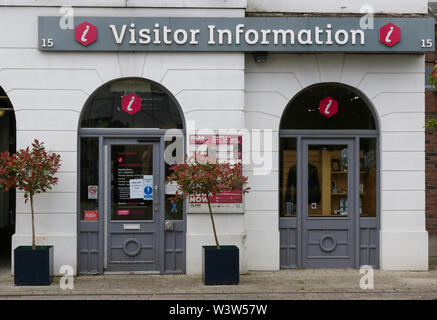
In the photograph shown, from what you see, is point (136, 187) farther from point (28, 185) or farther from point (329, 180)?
point (329, 180)

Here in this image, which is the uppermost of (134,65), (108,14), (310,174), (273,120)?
(108,14)

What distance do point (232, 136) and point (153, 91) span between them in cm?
152

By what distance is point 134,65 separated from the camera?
1029 centimetres

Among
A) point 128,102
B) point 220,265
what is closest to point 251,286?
point 220,265

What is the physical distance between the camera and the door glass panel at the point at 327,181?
36.0 feet

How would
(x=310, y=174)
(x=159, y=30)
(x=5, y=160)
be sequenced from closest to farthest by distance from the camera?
(x=5, y=160) → (x=159, y=30) → (x=310, y=174)

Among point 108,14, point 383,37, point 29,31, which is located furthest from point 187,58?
point 383,37

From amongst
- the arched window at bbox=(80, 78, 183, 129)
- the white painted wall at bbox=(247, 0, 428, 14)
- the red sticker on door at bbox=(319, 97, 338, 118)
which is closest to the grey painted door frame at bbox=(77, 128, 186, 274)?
the arched window at bbox=(80, 78, 183, 129)

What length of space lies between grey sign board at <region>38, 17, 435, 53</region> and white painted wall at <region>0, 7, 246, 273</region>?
6.5 inches

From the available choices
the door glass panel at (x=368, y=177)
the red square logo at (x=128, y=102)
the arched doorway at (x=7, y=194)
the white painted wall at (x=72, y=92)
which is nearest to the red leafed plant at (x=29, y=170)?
the white painted wall at (x=72, y=92)

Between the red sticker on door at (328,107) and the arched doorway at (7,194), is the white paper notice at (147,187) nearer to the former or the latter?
the red sticker on door at (328,107)

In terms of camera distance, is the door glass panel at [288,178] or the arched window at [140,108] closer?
the arched window at [140,108]

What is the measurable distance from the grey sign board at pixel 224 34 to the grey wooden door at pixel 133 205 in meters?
1.65

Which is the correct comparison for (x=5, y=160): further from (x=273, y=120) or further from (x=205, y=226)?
(x=273, y=120)
